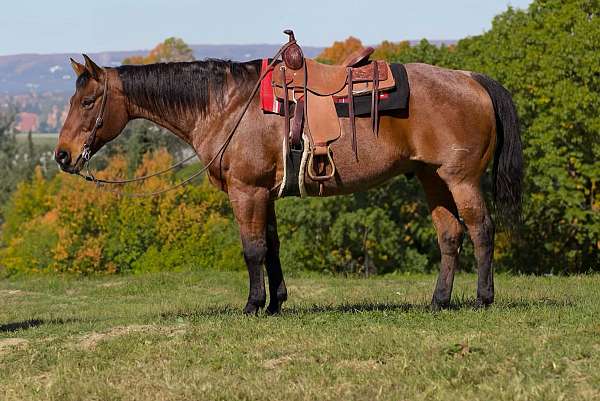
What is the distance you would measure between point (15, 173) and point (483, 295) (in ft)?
245

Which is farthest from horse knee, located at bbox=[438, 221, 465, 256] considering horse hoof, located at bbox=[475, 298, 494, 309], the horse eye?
the horse eye

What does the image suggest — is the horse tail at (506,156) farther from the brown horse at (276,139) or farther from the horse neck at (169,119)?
the horse neck at (169,119)

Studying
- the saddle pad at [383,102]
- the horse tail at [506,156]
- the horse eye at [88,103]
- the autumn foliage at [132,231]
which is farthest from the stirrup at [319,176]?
the autumn foliage at [132,231]

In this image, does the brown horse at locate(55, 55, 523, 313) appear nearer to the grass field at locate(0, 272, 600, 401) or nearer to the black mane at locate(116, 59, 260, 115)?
the black mane at locate(116, 59, 260, 115)

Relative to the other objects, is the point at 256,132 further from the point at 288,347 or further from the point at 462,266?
the point at 462,266

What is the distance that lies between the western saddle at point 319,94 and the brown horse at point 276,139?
110 millimetres

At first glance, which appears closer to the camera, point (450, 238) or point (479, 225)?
point (479, 225)

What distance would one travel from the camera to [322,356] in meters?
6.89

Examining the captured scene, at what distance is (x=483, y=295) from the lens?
29.8 ft

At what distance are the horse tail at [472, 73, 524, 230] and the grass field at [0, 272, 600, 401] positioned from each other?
3.43ft

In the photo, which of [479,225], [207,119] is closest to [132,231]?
[207,119]

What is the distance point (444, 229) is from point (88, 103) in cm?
384

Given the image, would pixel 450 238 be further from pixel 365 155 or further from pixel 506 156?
pixel 365 155

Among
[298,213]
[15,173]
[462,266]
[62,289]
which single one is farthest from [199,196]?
[15,173]
